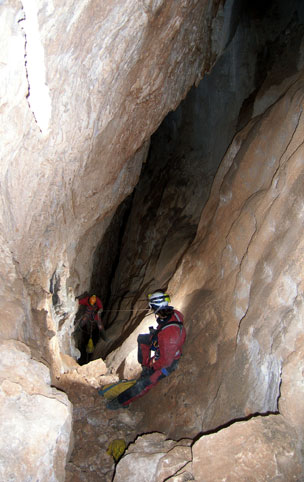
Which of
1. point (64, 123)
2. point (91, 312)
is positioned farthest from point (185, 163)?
point (64, 123)

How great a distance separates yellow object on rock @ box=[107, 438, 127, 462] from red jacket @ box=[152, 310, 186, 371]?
3.52ft

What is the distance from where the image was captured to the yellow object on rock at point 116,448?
4.38 metres

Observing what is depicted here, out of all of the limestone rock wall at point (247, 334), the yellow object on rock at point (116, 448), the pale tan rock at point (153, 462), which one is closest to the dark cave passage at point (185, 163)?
the limestone rock wall at point (247, 334)

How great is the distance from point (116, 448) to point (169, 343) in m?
1.45

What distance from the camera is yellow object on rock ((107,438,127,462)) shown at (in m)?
4.38

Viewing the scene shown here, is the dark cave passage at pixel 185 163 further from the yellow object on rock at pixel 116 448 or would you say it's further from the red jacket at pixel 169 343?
the yellow object on rock at pixel 116 448

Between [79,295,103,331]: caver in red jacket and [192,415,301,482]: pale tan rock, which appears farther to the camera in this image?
[79,295,103,331]: caver in red jacket

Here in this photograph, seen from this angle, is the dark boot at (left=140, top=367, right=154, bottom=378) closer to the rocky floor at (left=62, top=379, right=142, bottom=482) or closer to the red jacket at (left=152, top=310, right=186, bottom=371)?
the red jacket at (left=152, top=310, right=186, bottom=371)

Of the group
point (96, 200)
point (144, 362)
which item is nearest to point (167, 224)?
point (96, 200)

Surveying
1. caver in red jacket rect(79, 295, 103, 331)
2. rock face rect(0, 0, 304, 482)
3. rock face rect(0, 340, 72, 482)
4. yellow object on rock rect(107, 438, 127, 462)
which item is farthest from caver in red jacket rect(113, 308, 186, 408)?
caver in red jacket rect(79, 295, 103, 331)

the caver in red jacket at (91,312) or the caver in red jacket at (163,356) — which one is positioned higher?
the caver in red jacket at (91,312)

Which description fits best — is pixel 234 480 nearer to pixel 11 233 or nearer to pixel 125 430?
pixel 125 430

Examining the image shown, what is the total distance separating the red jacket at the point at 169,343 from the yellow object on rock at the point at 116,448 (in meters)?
1.07

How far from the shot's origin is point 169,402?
488cm
